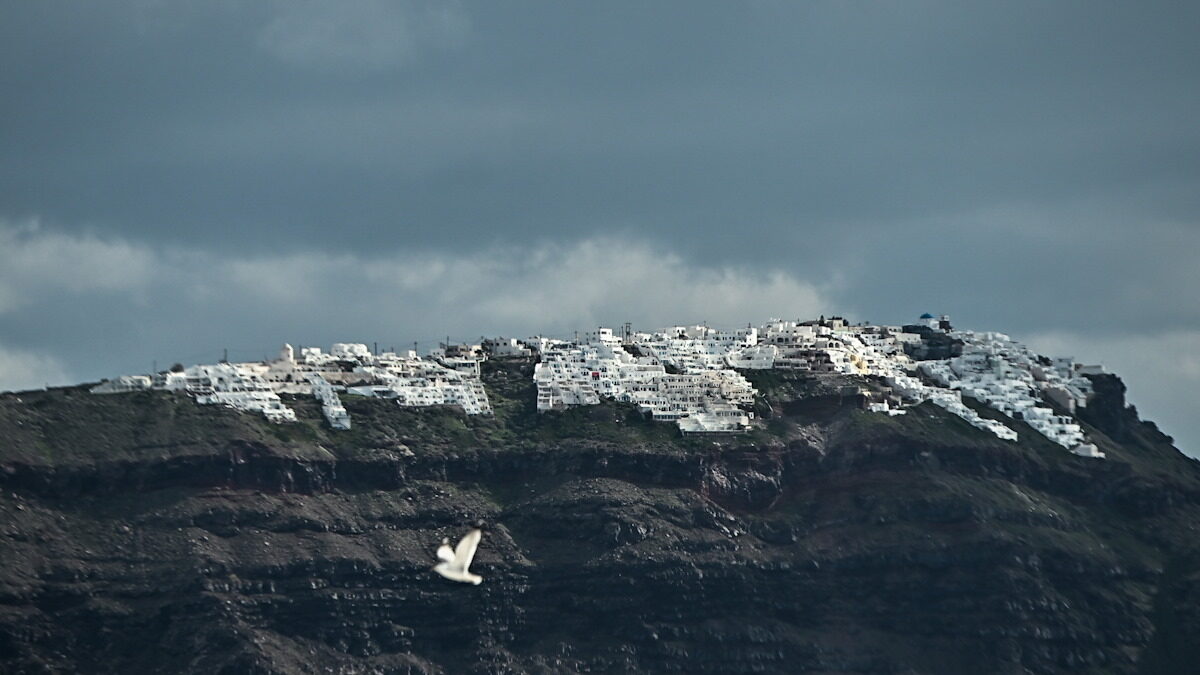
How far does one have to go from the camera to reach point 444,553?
18175 cm
